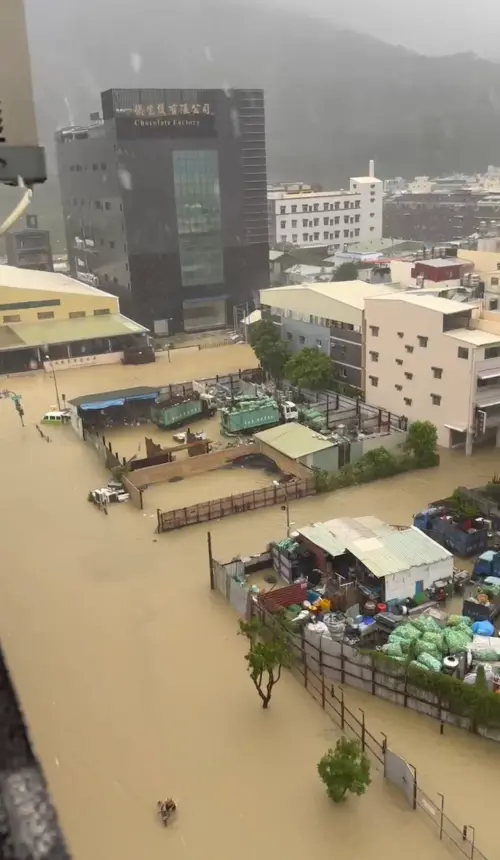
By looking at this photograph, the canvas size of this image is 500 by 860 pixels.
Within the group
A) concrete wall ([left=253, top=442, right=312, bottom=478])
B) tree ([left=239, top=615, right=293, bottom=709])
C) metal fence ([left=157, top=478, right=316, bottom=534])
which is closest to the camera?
tree ([left=239, top=615, right=293, bottom=709])

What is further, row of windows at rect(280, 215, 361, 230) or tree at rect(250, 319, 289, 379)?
row of windows at rect(280, 215, 361, 230)

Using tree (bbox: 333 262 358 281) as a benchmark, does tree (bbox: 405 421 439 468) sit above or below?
below

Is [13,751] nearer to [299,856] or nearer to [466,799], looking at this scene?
[299,856]

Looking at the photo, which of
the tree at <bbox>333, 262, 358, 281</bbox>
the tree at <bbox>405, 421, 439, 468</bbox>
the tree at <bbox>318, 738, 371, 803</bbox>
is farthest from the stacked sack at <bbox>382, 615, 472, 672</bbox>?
the tree at <bbox>333, 262, 358, 281</bbox>

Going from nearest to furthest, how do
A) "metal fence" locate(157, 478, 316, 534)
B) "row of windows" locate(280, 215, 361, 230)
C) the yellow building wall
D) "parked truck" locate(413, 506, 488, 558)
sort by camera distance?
"parked truck" locate(413, 506, 488, 558), "metal fence" locate(157, 478, 316, 534), the yellow building wall, "row of windows" locate(280, 215, 361, 230)

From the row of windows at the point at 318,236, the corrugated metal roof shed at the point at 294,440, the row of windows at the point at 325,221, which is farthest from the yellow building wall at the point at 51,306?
the row of windows at the point at 325,221

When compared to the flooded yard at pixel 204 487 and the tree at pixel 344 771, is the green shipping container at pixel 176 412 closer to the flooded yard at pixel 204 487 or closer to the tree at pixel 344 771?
the flooded yard at pixel 204 487

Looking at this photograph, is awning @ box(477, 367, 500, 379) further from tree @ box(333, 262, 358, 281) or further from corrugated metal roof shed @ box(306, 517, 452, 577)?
tree @ box(333, 262, 358, 281)
